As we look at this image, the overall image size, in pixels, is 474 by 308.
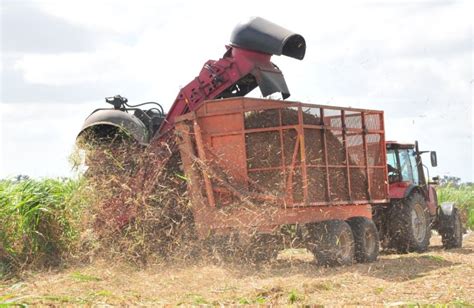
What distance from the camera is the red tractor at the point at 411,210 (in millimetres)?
12891

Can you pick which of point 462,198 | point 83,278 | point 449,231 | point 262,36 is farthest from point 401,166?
point 462,198

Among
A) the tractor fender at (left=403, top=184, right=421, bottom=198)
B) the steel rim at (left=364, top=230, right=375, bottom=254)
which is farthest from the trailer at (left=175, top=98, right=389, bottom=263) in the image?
the tractor fender at (left=403, top=184, right=421, bottom=198)

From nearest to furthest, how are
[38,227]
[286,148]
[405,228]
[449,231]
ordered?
[286,148] < [38,227] < [405,228] < [449,231]

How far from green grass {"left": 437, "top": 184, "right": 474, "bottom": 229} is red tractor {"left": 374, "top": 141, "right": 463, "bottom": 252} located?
962 cm

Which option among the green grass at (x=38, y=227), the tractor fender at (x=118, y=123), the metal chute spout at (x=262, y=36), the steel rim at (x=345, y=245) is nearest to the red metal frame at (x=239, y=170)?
the steel rim at (x=345, y=245)

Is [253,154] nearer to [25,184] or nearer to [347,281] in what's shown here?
[347,281]

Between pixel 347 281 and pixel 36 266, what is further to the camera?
pixel 36 266

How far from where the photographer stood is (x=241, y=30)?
10.8 m

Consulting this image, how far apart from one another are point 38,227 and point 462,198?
54.9 ft

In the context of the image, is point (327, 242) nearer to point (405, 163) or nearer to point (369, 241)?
point (369, 241)

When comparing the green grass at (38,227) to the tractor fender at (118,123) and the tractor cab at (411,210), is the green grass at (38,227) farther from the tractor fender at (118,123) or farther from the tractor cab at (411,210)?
the tractor cab at (411,210)

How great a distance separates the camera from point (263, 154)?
9703 millimetres

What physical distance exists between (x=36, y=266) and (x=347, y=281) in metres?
4.32

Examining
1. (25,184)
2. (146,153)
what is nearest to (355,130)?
(146,153)
